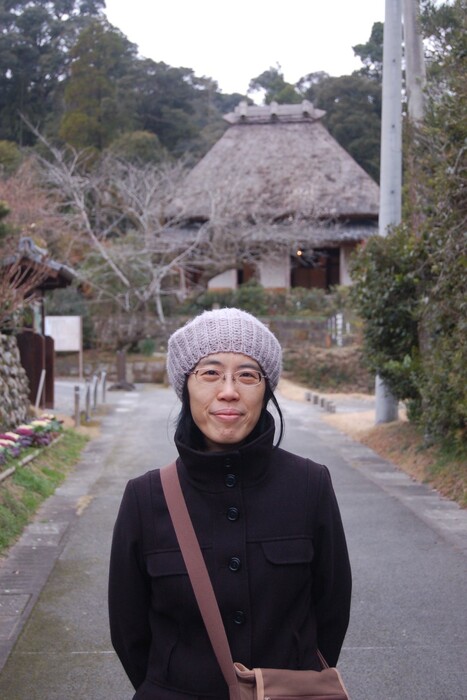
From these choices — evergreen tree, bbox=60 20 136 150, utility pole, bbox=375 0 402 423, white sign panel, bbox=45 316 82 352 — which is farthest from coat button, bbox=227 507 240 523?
evergreen tree, bbox=60 20 136 150

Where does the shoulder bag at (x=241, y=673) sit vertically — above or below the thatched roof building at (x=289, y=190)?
below

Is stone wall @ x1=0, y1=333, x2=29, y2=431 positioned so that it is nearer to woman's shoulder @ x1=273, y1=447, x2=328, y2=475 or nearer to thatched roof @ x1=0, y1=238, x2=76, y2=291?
thatched roof @ x1=0, y1=238, x2=76, y2=291

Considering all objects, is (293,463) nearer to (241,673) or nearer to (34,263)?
(241,673)

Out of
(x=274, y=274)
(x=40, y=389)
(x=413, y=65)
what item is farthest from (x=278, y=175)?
(x=413, y=65)

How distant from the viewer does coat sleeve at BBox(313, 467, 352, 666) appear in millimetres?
2426

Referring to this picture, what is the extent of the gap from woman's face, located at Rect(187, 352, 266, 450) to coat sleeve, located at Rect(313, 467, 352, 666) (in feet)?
0.90

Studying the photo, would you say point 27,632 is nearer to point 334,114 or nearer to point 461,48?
point 461,48

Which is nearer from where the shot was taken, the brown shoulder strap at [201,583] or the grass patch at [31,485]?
the brown shoulder strap at [201,583]

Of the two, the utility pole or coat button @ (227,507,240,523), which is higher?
the utility pole

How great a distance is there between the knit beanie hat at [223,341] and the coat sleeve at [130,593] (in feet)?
1.24

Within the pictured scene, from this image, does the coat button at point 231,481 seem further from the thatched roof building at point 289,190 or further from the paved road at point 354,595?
the thatched roof building at point 289,190

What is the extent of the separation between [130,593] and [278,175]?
3402 cm

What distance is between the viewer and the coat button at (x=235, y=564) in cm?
227

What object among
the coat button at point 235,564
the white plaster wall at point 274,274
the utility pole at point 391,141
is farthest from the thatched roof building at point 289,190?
the coat button at point 235,564
